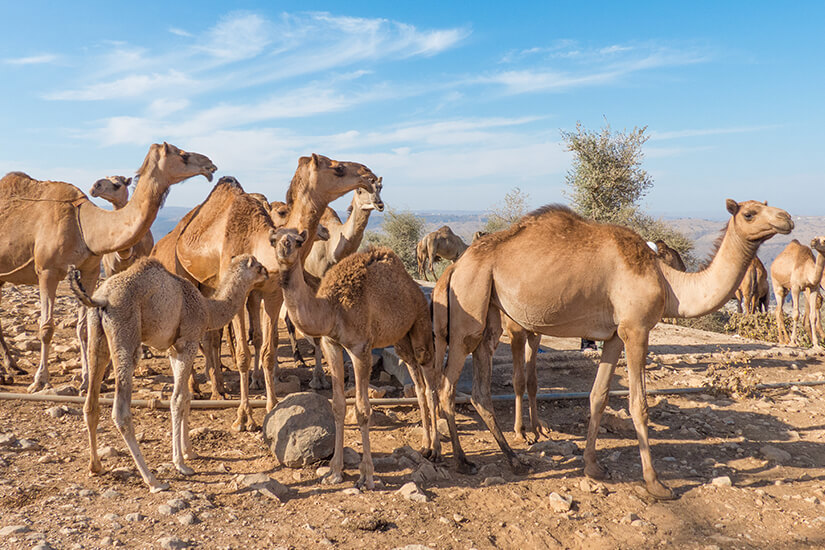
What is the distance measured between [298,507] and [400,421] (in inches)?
101

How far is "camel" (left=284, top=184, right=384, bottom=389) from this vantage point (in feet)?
29.4

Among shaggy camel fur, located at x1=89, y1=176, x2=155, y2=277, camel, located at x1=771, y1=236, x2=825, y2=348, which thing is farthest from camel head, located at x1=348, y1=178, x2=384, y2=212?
camel, located at x1=771, y1=236, x2=825, y2=348

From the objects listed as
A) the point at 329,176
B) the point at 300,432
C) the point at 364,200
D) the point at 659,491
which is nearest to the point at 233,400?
the point at 300,432

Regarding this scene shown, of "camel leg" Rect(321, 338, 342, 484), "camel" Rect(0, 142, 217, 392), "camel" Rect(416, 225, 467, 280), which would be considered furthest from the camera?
"camel" Rect(416, 225, 467, 280)

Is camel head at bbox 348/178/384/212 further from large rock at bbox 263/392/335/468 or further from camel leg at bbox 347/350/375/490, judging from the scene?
large rock at bbox 263/392/335/468

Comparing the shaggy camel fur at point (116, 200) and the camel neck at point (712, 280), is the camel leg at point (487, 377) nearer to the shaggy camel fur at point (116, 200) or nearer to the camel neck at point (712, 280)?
the camel neck at point (712, 280)

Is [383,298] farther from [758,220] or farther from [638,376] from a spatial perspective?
[758,220]

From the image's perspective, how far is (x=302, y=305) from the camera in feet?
16.3

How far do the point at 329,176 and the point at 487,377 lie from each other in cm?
284

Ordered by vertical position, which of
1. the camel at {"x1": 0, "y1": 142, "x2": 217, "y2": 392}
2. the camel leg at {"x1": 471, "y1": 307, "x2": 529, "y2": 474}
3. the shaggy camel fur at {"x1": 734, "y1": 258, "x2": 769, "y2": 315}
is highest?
the camel at {"x1": 0, "y1": 142, "x2": 217, "y2": 392}

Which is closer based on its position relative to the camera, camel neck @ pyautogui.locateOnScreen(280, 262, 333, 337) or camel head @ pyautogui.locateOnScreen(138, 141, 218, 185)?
camel neck @ pyautogui.locateOnScreen(280, 262, 333, 337)

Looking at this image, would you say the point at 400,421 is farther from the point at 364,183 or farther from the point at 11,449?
the point at 11,449

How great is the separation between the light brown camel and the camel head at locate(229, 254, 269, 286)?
936mm

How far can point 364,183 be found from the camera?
681 centimetres
